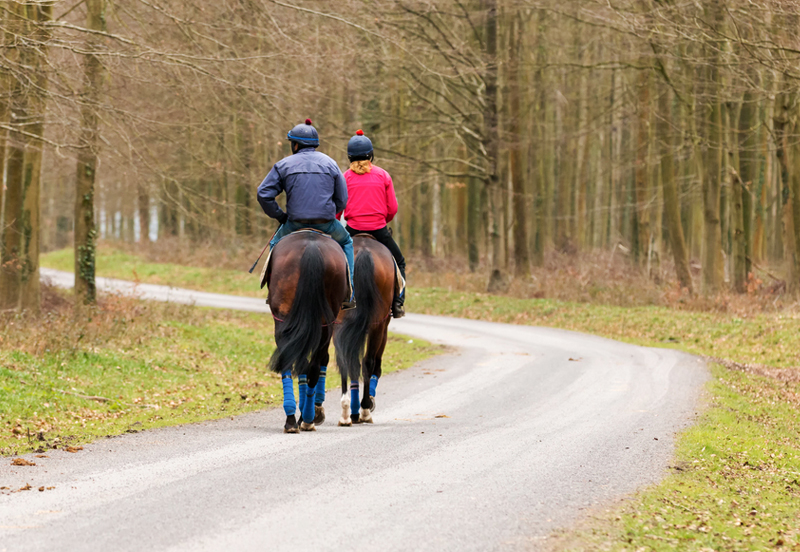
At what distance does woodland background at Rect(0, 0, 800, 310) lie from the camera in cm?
1448

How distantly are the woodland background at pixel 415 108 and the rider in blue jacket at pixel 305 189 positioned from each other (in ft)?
17.0

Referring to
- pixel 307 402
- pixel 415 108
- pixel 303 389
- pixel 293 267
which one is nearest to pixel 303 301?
pixel 293 267

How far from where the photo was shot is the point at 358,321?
366 inches

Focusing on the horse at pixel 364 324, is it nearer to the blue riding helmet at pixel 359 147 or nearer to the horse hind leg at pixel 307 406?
the horse hind leg at pixel 307 406

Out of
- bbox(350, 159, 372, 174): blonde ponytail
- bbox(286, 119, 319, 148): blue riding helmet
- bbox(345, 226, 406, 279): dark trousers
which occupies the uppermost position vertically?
bbox(286, 119, 319, 148): blue riding helmet

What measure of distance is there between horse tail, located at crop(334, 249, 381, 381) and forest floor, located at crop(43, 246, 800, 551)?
3378 mm

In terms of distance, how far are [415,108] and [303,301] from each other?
22.6 m

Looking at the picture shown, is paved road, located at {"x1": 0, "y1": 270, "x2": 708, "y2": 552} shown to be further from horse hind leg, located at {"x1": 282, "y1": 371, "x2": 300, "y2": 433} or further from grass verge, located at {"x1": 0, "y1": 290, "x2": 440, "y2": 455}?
grass verge, located at {"x1": 0, "y1": 290, "x2": 440, "y2": 455}

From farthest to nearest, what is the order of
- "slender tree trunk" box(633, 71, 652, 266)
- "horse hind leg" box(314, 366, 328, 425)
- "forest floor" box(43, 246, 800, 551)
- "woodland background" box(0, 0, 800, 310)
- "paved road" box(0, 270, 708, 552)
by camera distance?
1. "slender tree trunk" box(633, 71, 652, 266)
2. "woodland background" box(0, 0, 800, 310)
3. "horse hind leg" box(314, 366, 328, 425)
4. "forest floor" box(43, 246, 800, 551)
5. "paved road" box(0, 270, 708, 552)

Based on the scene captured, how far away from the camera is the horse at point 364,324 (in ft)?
30.2

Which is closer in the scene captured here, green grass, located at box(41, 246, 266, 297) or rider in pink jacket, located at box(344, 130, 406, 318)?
rider in pink jacket, located at box(344, 130, 406, 318)

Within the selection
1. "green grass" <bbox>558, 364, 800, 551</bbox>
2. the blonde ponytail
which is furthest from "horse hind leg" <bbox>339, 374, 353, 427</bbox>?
"green grass" <bbox>558, 364, 800, 551</bbox>

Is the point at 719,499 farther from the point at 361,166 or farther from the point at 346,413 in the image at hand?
the point at 361,166

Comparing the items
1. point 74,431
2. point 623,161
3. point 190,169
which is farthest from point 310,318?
point 623,161
